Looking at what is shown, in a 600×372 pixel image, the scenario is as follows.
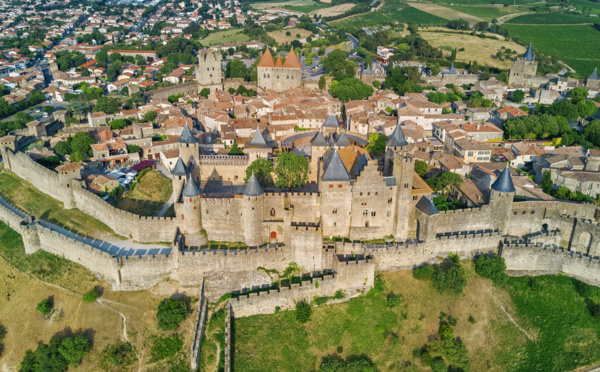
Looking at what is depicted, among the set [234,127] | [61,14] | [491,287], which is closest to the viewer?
[491,287]

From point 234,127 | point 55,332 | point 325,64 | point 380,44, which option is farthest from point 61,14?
point 55,332

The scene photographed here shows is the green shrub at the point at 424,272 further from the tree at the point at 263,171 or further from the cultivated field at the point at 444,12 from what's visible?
Answer: the cultivated field at the point at 444,12

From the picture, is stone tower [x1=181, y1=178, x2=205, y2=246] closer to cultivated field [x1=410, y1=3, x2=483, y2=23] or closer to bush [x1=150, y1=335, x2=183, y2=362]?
bush [x1=150, y1=335, x2=183, y2=362]

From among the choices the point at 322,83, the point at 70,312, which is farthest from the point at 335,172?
the point at 322,83

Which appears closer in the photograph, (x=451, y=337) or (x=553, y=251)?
(x=451, y=337)

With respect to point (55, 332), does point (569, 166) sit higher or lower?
higher

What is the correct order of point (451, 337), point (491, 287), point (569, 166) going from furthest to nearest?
point (569, 166), point (491, 287), point (451, 337)

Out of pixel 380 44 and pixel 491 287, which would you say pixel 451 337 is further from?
pixel 380 44

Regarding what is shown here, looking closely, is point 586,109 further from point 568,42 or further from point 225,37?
point 225,37

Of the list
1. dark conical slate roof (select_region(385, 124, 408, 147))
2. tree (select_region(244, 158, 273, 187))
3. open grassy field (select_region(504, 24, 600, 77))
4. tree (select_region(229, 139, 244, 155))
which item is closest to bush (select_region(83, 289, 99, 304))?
tree (select_region(244, 158, 273, 187))
